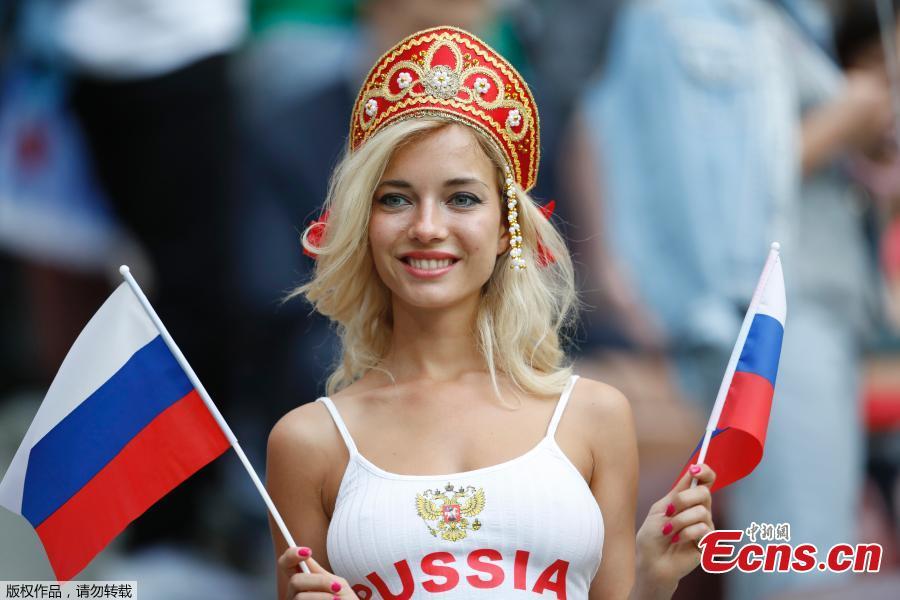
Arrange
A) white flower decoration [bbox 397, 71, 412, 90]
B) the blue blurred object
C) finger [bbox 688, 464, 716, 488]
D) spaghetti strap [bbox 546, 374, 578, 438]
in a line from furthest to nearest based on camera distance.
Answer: the blue blurred object < white flower decoration [bbox 397, 71, 412, 90] < spaghetti strap [bbox 546, 374, 578, 438] < finger [bbox 688, 464, 716, 488]

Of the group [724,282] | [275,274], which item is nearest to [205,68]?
[275,274]

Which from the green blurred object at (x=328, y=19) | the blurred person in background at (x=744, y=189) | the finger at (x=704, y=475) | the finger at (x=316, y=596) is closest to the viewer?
the finger at (x=316, y=596)

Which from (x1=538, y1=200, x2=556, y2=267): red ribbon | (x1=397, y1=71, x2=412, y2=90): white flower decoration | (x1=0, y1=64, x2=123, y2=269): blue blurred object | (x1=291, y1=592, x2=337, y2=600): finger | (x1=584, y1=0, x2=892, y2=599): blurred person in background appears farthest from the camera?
(x1=0, y1=64, x2=123, y2=269): blue blurred object

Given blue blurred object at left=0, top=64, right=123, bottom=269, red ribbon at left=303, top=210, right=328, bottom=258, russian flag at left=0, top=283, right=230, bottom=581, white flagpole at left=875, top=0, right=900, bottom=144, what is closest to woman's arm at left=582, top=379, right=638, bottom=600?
red ribbon at left=303, top=210, right=328, bottom=258

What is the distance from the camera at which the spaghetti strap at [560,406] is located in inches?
130

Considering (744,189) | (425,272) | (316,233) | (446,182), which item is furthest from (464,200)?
(744,189)

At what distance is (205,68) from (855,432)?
10.5 ft

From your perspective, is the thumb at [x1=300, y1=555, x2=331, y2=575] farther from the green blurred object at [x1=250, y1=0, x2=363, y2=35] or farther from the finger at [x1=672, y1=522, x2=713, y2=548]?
the green blurred object at [x1=250, y1=0, x2=363, y2=35]

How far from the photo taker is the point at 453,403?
11.1ft

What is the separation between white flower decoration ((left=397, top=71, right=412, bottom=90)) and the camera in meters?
3.40

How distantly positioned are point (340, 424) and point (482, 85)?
2.65 feet

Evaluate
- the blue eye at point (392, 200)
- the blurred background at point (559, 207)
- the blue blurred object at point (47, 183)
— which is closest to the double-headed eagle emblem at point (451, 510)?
the blue eye at point (392, 200)

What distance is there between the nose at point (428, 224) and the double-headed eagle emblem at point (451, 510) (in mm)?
529

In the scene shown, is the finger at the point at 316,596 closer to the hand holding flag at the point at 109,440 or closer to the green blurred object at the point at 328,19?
the hand holding flag at the point at 109,440
